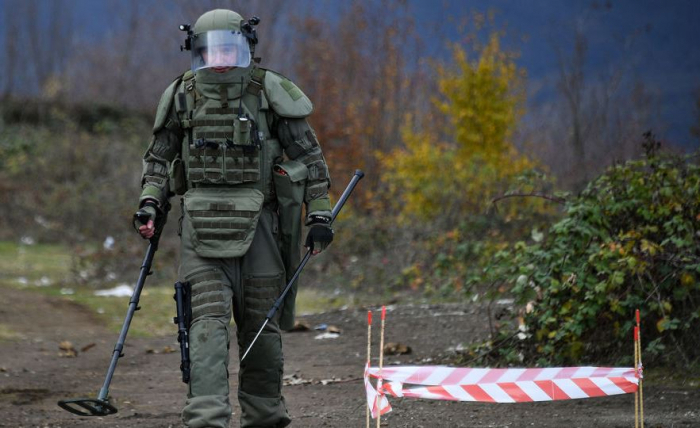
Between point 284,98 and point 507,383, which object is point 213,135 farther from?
point 507,383

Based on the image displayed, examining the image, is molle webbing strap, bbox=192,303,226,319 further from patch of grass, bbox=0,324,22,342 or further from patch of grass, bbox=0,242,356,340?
patch of grass, bbox=0,242,356,340

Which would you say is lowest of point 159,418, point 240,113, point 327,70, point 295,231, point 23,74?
point 159,418

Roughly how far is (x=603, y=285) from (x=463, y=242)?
236 inches

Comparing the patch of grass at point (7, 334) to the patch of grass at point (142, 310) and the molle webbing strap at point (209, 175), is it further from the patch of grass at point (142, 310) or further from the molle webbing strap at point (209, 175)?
the molle webbing strap at point (209, 175)

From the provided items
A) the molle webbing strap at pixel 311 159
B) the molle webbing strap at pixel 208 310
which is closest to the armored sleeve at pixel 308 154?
the molle webbing strap at pixel 311 159

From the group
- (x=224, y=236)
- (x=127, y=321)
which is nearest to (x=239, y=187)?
(x=224, y=236)

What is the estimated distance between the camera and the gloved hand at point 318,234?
543 centimetres

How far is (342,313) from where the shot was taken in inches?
457

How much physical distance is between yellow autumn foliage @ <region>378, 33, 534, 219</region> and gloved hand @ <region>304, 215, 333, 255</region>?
954 centimetres

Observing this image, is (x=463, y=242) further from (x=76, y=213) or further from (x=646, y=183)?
(x=76, y=213)

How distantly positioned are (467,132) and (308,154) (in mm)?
15252

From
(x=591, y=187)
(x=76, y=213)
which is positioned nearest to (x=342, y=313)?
(x=591, y=187)

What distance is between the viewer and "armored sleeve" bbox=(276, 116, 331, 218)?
18.0 ft

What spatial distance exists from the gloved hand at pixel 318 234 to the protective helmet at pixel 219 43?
89cm
